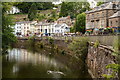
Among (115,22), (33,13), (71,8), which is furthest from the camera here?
(33,13)

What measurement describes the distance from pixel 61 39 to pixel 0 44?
102 ft

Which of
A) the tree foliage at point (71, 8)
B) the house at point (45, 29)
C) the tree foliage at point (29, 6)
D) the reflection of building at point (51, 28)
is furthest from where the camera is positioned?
the tree foliage at point (29, 6)

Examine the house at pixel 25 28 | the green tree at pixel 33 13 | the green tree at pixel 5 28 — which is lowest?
the green tree at pixel 5 28

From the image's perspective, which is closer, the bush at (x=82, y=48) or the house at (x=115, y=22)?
the bush at (x=82, y=48)

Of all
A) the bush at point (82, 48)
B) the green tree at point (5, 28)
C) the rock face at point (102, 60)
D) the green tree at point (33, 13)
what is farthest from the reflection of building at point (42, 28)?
the green tree at point (5, 28)

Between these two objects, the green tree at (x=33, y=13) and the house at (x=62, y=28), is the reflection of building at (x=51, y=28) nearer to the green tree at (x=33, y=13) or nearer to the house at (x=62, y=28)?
the house at (x=62, y=28)

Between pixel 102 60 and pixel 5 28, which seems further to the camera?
pixel 5 28

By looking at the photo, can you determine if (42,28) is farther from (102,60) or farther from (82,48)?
(102,60)

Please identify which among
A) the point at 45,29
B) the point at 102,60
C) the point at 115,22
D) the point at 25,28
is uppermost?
the point at 25,28

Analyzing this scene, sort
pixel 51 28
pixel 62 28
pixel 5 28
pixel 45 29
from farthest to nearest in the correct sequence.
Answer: pixel 45 29 → pixel 51 28 → pixel 62 28 → pixel 5 28

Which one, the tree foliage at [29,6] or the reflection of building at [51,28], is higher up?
the tree foliage at [29,6]

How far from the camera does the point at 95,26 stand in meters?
44.6

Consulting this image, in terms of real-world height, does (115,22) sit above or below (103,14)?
below

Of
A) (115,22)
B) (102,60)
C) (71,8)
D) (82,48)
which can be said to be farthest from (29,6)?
(102,60)
